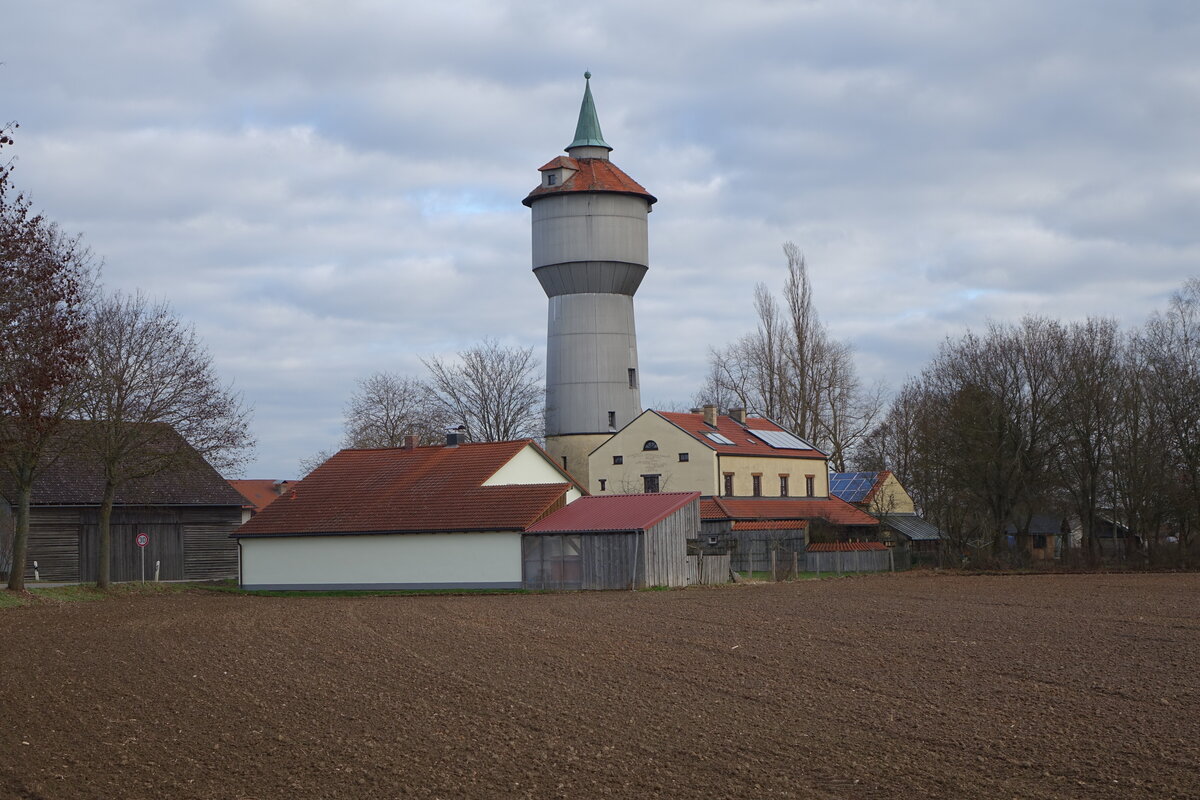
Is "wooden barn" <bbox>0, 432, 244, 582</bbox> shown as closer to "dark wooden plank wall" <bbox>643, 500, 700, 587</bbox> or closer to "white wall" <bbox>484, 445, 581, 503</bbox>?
"white wall" <bbox>484, 445, 581, 503</bbox>

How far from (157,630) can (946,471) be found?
38.2 metres

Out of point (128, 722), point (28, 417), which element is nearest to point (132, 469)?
point (28, 417)

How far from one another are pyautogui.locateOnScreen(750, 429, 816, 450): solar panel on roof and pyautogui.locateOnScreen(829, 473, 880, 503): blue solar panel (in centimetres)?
701

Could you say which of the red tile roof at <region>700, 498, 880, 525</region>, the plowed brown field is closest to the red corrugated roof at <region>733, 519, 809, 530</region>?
the red tile roof at <region>700, 498, 880, 525</region>

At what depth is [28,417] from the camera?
19.8m

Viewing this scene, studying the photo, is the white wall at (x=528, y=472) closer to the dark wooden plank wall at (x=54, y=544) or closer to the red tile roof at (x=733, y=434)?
the red tile roof at (x=733, y=434)

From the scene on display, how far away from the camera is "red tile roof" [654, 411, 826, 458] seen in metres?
59.6

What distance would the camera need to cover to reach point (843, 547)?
54.7m

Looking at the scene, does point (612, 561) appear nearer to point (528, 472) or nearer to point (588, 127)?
point (528, 472)

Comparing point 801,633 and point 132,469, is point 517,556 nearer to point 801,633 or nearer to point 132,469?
point 132,469

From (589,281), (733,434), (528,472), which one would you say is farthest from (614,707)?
(733,434)

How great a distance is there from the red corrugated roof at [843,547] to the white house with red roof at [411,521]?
11.8m

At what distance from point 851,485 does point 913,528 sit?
5.98m

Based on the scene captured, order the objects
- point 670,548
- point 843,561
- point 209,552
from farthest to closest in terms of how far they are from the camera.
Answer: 1. point 843,561
2. point 209,552
3. point 670,548
